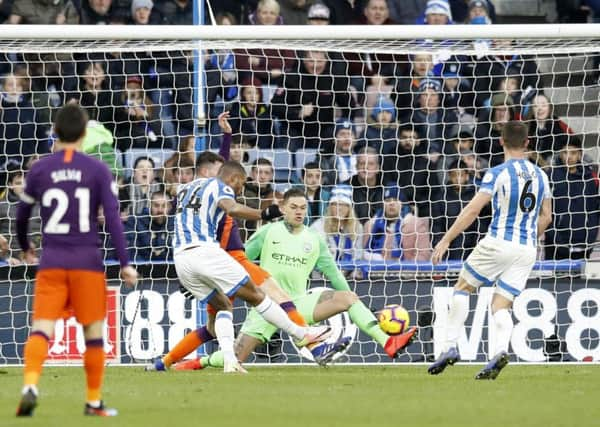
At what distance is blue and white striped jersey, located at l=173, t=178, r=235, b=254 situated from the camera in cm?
1150

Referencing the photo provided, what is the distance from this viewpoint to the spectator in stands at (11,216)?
14.2 meters

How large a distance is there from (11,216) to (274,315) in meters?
4.21

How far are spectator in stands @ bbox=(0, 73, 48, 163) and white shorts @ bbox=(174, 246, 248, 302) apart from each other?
373cm

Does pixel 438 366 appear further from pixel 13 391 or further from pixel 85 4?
pixel 85 4

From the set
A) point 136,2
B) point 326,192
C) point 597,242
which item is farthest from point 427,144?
point 136,2

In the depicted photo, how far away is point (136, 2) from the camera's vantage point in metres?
16.3

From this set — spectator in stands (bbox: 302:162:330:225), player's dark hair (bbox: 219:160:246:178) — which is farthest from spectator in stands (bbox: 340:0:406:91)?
player's dark hair (bbox: 219:160:246:178)

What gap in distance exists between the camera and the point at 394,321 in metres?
12.5

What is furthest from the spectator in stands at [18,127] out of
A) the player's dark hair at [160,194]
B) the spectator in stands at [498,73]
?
the spectator in stands at [498,73]

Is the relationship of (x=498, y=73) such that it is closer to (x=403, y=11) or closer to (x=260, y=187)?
(x=403, y=11)

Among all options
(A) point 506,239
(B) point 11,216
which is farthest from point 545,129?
(B) point 11,216

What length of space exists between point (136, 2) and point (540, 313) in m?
6.20

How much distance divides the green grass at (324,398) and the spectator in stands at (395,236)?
2.36 metres

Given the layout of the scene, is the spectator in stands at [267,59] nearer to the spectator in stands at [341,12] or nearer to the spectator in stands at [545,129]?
the spectator in stands at [341,12]
